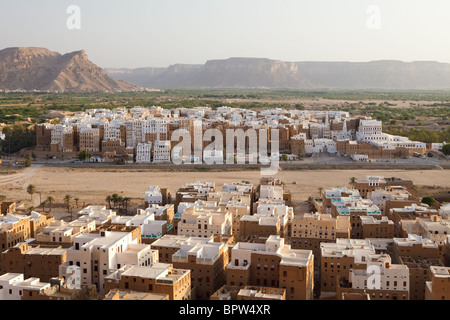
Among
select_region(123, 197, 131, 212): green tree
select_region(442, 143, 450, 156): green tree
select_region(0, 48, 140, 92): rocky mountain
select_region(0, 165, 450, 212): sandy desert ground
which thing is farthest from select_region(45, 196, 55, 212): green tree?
select_region(0, 48, 140, 92): rocky mountain

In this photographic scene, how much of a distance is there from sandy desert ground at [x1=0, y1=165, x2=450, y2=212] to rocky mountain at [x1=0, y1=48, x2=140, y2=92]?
117 metres

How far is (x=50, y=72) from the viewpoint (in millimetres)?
168125

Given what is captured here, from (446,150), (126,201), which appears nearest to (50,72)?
(446,150)

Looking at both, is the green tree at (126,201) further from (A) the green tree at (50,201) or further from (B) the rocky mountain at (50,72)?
(B) the rocky mountain at (50,72)

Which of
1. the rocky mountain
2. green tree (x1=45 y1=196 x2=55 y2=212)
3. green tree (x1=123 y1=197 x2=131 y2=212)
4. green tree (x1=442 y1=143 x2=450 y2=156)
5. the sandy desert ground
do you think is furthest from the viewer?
the rocky mountain

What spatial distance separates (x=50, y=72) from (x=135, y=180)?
13606cm

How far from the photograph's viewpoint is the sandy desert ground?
3844cm

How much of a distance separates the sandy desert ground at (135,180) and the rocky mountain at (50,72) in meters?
117

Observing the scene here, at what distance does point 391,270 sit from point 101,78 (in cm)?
16745

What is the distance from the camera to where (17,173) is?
152 feet

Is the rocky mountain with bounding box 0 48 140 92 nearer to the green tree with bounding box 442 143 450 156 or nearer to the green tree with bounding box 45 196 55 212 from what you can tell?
the green tree with bounding box 442 143 450 156

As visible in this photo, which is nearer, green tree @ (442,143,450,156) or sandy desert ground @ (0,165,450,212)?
sandy desert ground @ (0,165,450,212)
